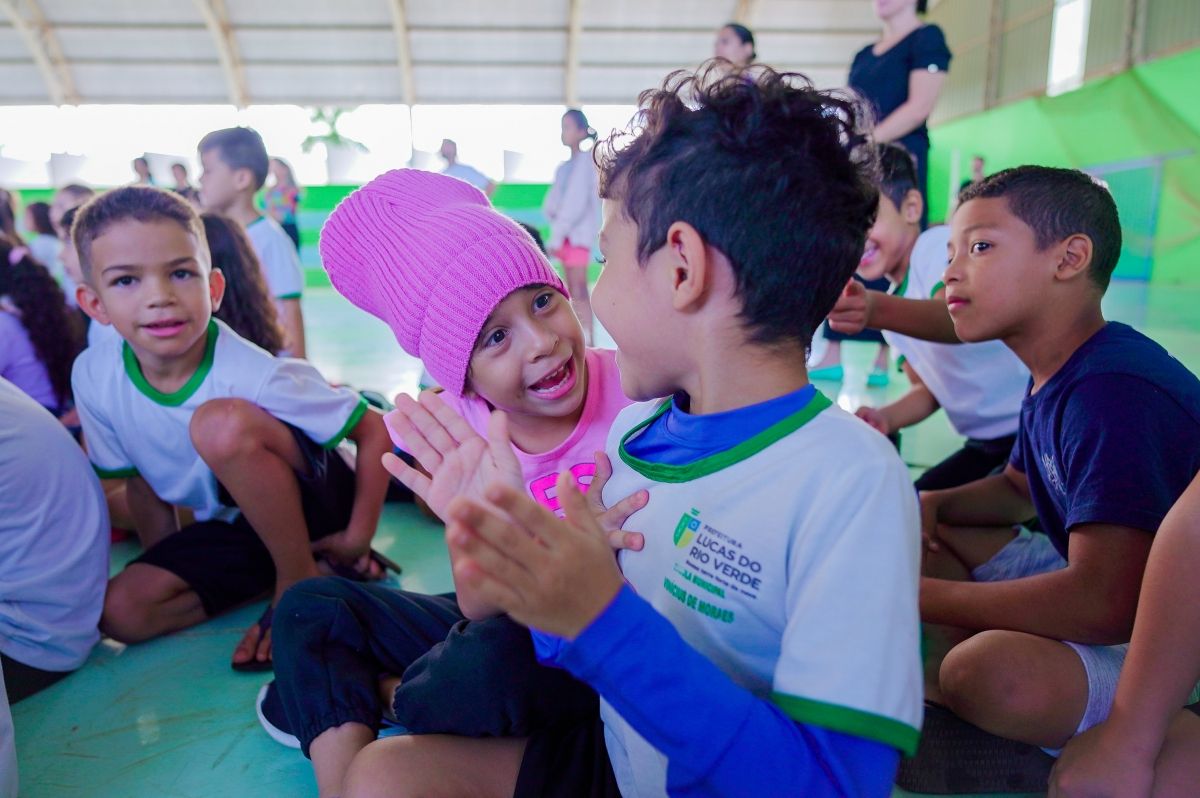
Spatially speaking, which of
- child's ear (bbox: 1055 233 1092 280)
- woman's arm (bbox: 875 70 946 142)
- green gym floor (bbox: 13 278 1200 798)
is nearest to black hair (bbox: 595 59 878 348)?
child's ear (bbox: 1055 233 1092 280)

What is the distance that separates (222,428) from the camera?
148cm

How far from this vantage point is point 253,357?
1.64 metres

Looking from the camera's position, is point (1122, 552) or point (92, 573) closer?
point (1122, 552)

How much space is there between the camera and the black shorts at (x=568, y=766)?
2.72 feet

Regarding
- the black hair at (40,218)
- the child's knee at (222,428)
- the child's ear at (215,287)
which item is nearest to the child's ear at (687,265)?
the child's knee at (222,428)

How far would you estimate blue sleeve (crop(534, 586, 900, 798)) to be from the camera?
1.84ft

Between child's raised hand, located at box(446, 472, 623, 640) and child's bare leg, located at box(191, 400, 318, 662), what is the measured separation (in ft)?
3.52

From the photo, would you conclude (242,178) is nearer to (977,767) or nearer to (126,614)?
(126,614)

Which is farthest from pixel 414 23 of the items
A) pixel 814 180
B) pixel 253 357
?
pixel 814 180

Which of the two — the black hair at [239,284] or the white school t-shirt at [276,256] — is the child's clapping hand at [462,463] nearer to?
the black hair at [239,284]

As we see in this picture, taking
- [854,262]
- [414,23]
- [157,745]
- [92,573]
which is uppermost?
[414,23]

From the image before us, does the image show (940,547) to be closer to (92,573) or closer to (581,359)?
(581,359)

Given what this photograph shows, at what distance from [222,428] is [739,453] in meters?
1.16

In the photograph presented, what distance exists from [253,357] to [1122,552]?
5.06 feet
